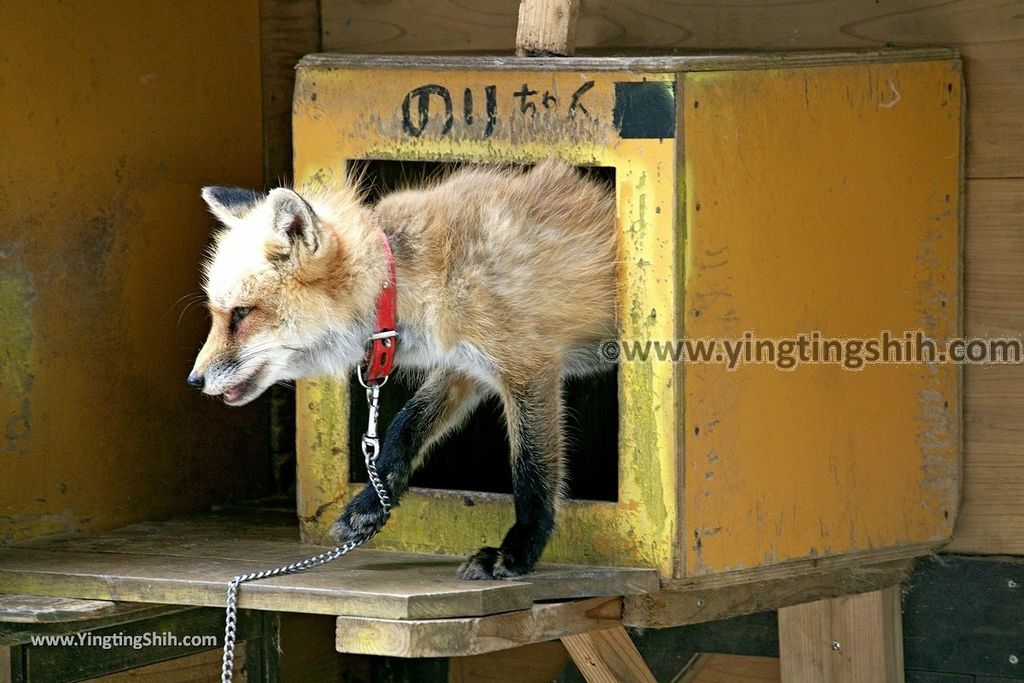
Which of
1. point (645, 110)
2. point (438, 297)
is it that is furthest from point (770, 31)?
point (438, 297)

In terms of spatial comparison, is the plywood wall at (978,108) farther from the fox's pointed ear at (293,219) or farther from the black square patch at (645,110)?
the fox's pointed ear at (293,219)

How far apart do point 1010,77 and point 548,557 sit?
1499 millimetres

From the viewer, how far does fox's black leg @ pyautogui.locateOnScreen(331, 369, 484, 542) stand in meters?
3.24

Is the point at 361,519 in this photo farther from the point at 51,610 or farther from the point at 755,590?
the point at 755,590

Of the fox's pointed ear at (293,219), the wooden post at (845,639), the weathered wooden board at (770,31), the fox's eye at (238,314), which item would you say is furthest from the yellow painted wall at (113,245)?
the wooden post at (845,639)

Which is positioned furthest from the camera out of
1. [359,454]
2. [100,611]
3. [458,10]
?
Result: [458,10]

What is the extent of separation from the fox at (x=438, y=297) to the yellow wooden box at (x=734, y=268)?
4.9 inches

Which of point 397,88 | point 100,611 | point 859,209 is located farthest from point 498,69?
point 100,611

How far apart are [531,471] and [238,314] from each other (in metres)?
0.62

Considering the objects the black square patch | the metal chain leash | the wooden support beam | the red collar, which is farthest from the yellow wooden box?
the wooden support beam

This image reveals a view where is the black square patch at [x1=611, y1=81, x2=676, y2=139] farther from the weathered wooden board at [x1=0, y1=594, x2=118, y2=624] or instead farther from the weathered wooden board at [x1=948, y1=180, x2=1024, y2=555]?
the weathered wooden board at [x1=0, y1=594, x2=118, y2=624]

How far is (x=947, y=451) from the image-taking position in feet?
11.6

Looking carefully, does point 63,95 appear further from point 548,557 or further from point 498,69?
point 548,557

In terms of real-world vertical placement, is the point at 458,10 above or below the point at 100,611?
above
